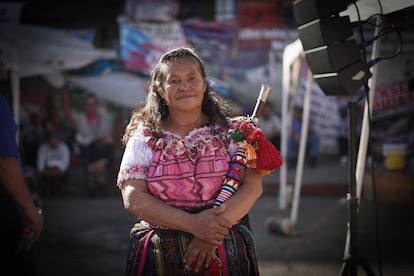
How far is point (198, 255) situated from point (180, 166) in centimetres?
42

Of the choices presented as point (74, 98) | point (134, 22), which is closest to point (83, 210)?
point (74, 98)

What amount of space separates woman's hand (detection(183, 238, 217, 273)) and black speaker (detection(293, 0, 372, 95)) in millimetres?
1427

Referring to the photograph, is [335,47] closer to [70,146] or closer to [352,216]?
[352,216]

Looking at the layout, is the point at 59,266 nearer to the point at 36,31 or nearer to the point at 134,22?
the point at 36,31

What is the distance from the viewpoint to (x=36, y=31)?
7.48 m

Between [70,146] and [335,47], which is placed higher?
[335,47]

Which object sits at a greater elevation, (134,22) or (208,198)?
(134,22)

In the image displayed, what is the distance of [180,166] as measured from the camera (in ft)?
6.62

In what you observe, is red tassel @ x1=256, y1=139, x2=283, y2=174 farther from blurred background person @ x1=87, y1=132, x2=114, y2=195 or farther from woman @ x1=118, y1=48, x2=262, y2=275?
blurred background person @ x1=87, y1=132, x2=114, y2=195

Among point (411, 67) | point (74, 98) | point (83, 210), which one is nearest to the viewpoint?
point (411, 67)

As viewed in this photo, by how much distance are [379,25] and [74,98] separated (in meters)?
8.86

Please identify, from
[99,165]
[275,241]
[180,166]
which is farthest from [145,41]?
[180,166]

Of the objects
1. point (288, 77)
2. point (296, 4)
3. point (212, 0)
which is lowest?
Result: point (288, 77)

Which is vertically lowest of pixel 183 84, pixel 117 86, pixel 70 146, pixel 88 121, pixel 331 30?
pixel 70 146
